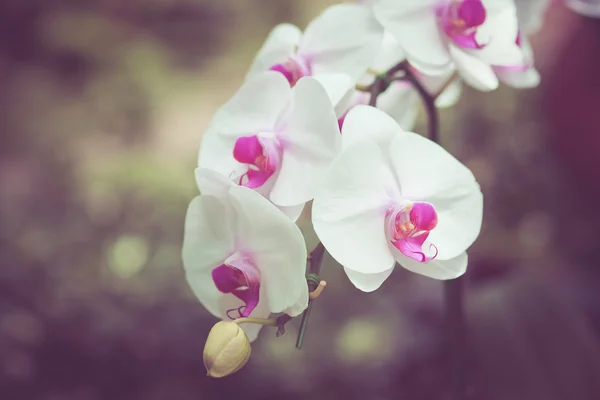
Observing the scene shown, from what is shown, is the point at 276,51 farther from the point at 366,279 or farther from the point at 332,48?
the point at 366,279

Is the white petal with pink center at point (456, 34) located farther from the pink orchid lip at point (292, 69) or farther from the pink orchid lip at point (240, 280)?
the pink orchid lip at point (240, 280)

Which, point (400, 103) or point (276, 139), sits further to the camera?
point (400, 103)

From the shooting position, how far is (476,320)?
741 mm

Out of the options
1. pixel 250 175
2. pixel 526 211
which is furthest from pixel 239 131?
pixel 526 211

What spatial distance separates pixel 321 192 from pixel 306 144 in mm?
40

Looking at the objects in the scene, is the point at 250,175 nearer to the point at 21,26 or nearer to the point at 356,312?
the point at 356,312

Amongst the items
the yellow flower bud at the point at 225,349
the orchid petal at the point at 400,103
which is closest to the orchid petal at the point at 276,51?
the orchid petal at the point at 400,103

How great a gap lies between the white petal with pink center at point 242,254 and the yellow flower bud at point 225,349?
0.03 metres

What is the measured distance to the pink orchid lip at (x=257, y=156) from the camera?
1.11 feet

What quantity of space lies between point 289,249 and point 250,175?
2.6 inches

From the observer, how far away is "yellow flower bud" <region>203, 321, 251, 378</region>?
0.29 m

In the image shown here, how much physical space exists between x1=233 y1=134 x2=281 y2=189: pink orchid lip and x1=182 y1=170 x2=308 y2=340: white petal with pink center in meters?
0.03

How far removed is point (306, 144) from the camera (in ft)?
1.09

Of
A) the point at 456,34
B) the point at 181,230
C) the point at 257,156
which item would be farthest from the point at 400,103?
the point at 181,230
